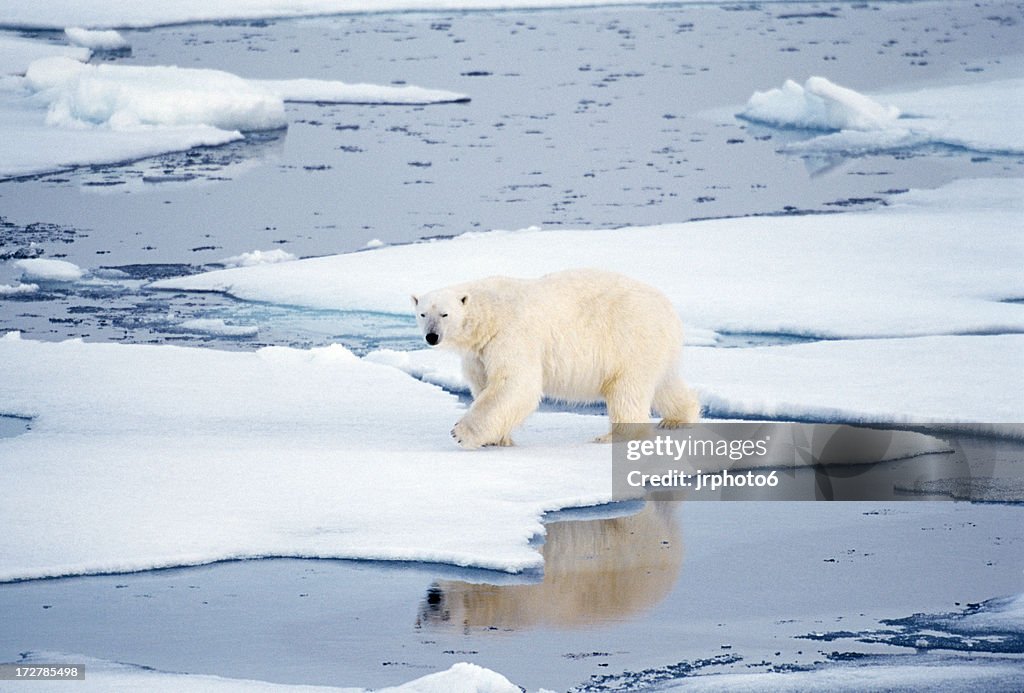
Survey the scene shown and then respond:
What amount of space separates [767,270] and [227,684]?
5.56 m

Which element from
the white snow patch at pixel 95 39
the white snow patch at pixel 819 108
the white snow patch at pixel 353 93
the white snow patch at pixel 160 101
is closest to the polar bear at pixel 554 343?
the white snow patch at pixel 819 108

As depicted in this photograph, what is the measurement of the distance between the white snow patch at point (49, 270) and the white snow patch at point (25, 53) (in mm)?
7498

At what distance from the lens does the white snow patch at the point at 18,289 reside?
7.93 m

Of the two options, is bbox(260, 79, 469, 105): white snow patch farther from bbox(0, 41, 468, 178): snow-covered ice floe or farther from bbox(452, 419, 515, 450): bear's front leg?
bbox(452, 419, 515, 450): bear's front leg

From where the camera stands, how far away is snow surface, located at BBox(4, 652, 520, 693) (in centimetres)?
318

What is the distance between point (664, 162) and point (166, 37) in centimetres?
916

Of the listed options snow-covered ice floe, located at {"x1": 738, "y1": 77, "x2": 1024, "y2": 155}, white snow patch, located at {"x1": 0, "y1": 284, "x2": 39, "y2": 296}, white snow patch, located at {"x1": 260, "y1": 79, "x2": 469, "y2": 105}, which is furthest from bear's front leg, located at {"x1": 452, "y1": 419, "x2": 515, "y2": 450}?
white snow patch, located at {"x1": 260, "y1": 79, "x2": 469, "y2": 105}

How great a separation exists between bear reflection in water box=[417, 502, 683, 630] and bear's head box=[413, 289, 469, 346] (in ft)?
2.83

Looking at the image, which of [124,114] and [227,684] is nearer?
[227,684]

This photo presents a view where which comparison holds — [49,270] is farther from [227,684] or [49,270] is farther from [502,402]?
[227,684]

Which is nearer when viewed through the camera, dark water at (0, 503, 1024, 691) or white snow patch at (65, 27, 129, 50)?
dark water at (0, 503, 1024, 691)

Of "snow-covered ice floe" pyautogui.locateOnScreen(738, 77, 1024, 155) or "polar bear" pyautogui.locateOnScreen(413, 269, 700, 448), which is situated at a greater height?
"snow-covered ice floe" pyautogui.locateOnScreen(738, 77, 1024, 155)

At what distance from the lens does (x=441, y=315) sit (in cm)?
493

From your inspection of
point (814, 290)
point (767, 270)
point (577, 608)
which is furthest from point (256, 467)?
point (767, 270)
